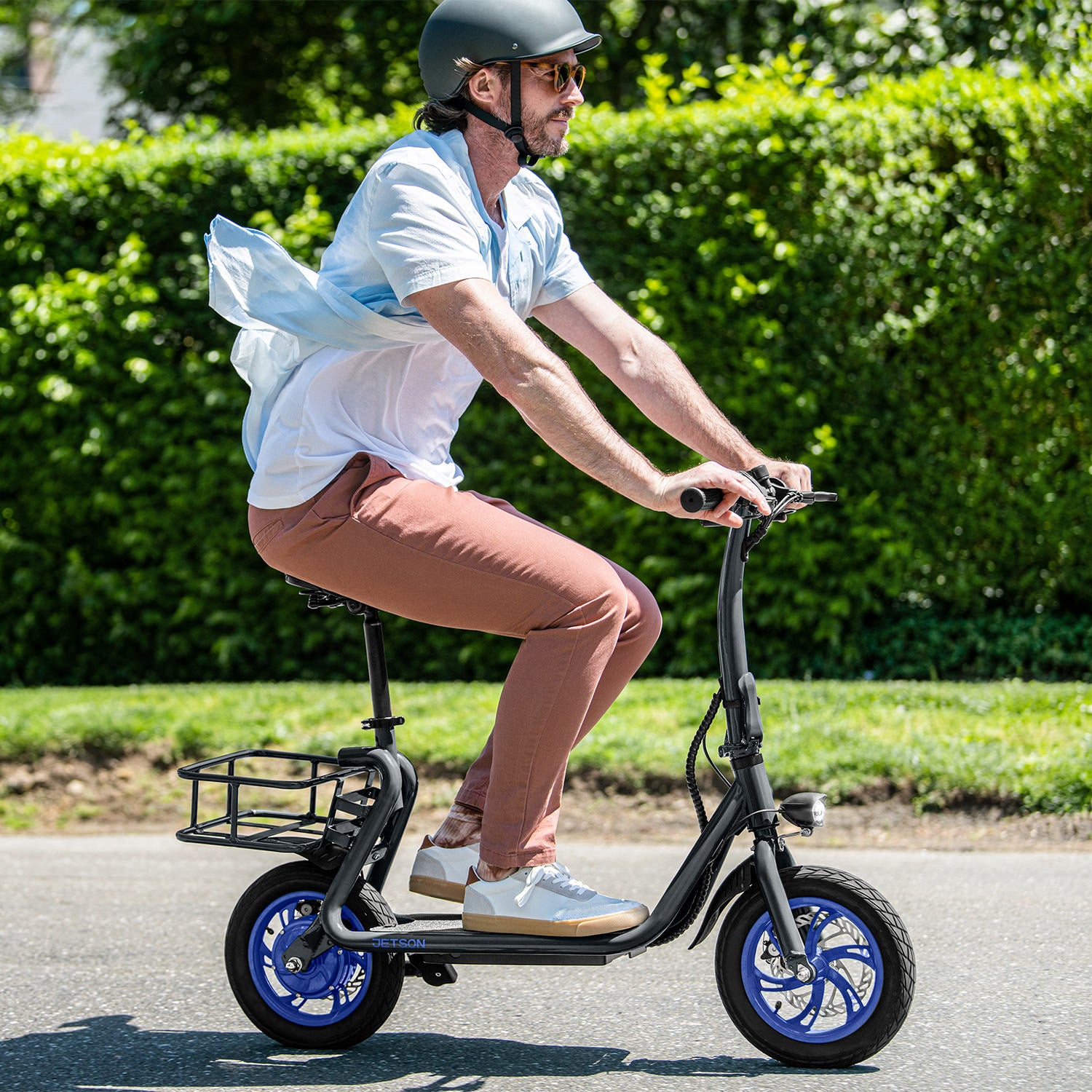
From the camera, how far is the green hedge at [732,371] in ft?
25.5

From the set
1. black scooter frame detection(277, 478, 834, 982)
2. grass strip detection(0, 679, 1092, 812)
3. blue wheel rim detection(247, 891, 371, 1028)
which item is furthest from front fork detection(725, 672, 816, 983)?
grass strip detection(0, 679, 1092, 812)

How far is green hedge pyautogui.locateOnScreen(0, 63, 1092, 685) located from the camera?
7766 mm

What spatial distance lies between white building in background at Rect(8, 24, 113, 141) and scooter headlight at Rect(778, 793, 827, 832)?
59.4ft

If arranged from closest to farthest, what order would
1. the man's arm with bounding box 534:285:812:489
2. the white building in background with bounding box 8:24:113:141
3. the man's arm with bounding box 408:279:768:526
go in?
the man's arm with bounding box 408:279:768:526, the man's arm with bounding box 534:285:812:489, the white building in background with bounding box 8:24:113:141

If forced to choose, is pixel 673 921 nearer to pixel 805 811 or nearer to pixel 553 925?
pixel 553 925

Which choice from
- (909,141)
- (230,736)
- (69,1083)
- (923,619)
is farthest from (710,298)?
(69,1083)

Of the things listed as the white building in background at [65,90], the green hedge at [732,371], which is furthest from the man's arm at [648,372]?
the white building in background at [65,90]

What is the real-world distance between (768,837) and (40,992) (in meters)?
1.91

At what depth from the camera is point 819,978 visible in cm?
290

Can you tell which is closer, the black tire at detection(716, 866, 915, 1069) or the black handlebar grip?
the black handlebar grip

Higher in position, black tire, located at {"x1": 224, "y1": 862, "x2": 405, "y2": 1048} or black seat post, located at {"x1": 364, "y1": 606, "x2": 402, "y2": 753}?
black seat post, located at {"x1": 364, "y1": 606, "x2": 402, "y2": 753}

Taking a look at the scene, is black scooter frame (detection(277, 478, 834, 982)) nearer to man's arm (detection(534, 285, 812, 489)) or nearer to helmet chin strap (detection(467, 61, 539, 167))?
man's arm (detection(534, 285, 812, 489))

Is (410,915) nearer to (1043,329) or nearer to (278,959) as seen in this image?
(278,959)

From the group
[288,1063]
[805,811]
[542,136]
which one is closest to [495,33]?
[542,136]
